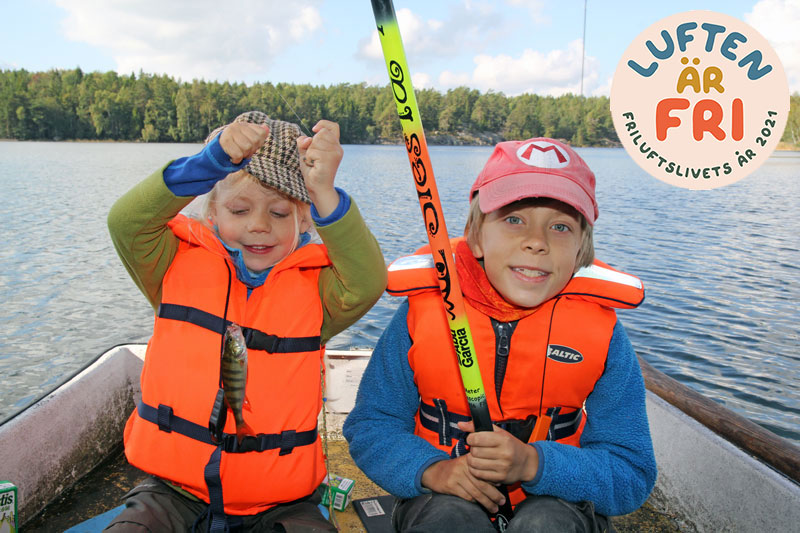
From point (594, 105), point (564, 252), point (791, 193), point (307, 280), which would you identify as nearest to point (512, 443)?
point (564, 252)

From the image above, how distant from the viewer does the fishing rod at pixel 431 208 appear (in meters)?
1.67

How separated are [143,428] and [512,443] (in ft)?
4.92

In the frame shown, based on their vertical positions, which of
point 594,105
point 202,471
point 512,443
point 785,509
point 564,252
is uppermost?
point 594,105

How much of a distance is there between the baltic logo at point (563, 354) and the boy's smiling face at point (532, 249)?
0.64ft

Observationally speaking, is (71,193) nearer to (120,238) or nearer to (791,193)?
(120,238)

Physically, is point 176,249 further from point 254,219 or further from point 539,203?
point 539,203

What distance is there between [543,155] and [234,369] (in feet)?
4.65

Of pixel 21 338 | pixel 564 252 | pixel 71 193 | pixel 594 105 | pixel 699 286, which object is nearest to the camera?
pixel 564 252

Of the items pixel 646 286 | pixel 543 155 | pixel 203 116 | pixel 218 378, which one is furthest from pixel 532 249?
pixel 203 116

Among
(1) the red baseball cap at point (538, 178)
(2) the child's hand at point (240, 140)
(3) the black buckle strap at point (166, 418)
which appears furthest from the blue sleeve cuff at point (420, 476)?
(2) the child's hand at point (240, 140)

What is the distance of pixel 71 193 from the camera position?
75.1ft

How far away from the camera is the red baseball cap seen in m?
2.08

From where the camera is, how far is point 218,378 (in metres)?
2.39

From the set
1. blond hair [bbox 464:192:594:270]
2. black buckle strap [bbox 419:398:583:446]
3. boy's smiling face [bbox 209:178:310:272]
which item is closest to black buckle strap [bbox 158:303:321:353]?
boy's smiling face [bbox 209:178:310:272]
